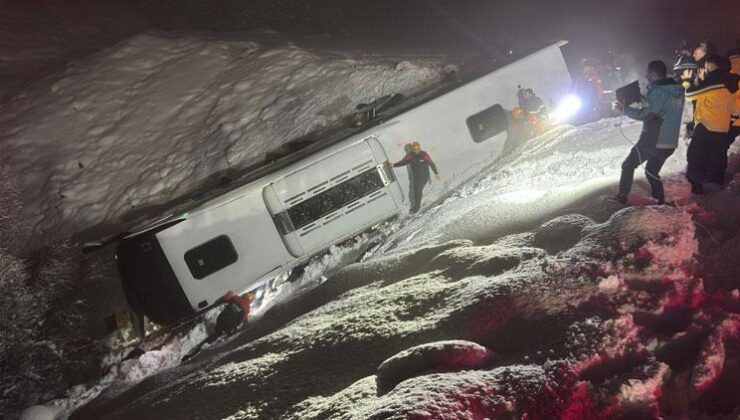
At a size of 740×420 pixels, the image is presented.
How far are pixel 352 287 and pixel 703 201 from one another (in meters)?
4.44

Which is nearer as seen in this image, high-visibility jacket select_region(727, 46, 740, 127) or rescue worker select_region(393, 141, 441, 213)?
high-visibility jacket select_region(727, 46, 740, 127)

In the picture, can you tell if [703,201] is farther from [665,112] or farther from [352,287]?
[352,287]

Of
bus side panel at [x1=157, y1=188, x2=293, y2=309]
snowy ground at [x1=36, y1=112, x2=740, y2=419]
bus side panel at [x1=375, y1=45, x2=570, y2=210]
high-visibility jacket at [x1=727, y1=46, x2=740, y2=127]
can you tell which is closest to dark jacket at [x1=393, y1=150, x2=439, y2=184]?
bus side panel at [x1=375, y1=45, x2=570, y2=210]

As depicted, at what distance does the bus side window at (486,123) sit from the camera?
6.99m

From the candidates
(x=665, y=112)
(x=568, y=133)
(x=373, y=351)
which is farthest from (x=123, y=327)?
(x=568, y=133)

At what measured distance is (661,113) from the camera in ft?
16.0

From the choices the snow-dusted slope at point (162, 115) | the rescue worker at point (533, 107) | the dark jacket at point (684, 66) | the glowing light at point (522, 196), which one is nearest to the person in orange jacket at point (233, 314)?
the snow-dusted slope at point (162, 115)

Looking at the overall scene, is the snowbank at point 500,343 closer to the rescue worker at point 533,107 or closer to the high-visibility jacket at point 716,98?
the high-visibility jacket at point 716,98

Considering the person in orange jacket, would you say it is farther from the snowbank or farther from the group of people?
the group of people

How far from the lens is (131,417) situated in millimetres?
4383

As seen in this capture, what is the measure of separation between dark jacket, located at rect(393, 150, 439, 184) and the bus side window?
1.02m

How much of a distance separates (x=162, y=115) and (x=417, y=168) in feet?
24.0

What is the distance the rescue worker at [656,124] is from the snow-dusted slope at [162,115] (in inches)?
235

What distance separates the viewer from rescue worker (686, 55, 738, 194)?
16.2 ft
